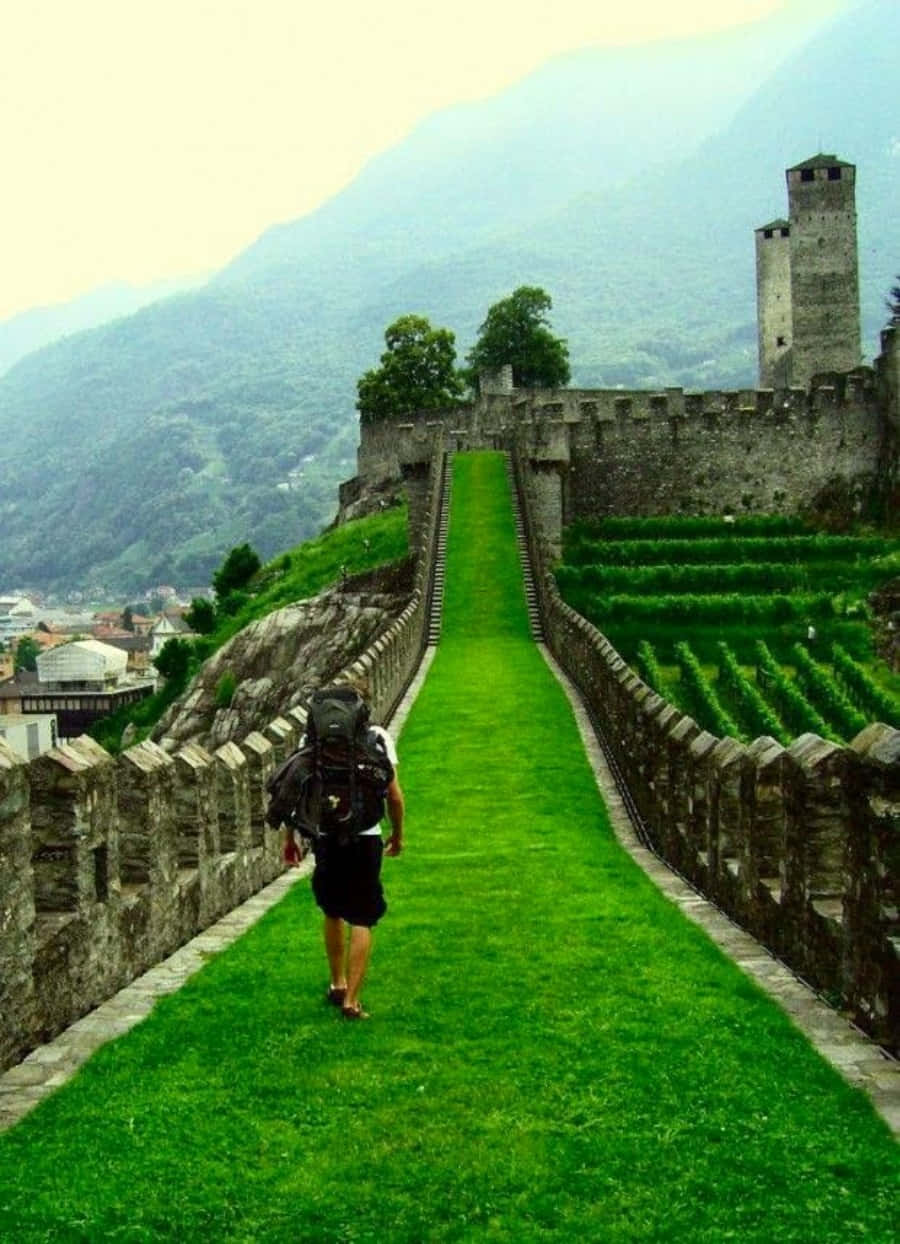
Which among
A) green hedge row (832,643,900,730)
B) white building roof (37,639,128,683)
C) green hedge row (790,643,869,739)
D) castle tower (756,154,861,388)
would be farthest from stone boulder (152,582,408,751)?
white building roof (37,639,128,683)

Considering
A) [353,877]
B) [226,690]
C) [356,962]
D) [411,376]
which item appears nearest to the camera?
[356,962]

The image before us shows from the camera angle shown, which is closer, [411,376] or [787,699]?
[787,699]

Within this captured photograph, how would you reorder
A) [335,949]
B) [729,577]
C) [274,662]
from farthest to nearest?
[274,662]
[729,577]
[335,949]

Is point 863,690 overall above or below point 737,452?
below

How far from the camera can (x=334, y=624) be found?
50875mm

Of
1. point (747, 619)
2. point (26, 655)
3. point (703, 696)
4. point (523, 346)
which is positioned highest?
point (523, 346)

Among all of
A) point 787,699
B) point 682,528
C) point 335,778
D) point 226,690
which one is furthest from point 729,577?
point 335,778

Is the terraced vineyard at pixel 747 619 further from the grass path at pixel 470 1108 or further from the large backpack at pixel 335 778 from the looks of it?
the large backpack at pixel 335 778

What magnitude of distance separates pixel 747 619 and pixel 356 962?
38489 mm

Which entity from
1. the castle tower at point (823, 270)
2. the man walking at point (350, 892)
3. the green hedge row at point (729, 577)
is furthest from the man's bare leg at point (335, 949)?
the castle tower at point (823, 270)

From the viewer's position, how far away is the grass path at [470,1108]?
22.4 feet

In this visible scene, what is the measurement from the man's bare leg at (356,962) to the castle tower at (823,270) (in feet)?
230

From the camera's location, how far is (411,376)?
86375mm

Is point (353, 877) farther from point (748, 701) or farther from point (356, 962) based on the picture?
point (748, 701)
